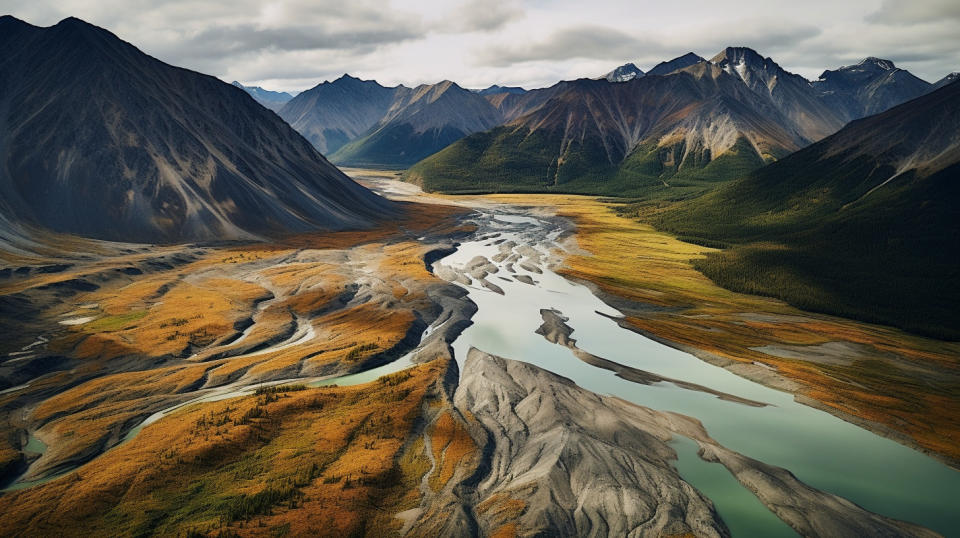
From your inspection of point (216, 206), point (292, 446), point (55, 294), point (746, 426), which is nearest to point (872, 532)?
point (746, 426)

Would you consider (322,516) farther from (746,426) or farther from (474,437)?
(746,426)

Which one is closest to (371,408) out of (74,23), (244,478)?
(244,478)

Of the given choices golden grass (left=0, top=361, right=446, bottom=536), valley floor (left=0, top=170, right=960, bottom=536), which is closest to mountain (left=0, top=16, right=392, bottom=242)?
valley floor (left=0, top=170, right=960, bottom=536)

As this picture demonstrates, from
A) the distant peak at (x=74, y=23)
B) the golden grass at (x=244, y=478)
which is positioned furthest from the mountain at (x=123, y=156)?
the golden grass at (x=244, y=478)

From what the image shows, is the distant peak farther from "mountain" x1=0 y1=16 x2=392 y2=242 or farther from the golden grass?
the golden grass

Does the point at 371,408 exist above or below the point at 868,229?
below

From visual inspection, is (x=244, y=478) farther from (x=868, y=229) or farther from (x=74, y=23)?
(x=74, y=23)
